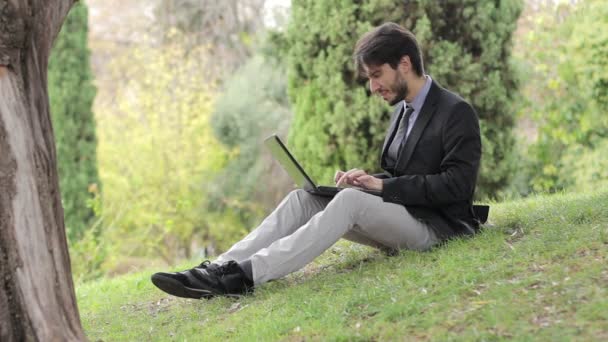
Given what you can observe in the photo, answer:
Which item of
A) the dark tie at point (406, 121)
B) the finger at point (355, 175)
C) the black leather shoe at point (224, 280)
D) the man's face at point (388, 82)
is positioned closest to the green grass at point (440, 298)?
the black leather shoe at point (224, 280)

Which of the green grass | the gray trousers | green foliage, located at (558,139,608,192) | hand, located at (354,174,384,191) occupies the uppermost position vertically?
hand, located at (354,174,384,191)

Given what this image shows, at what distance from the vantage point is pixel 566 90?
10742mm

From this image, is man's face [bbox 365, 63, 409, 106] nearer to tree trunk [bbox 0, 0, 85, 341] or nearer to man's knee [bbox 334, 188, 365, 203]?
man's knee [bbox 334, 188, 365, 203]

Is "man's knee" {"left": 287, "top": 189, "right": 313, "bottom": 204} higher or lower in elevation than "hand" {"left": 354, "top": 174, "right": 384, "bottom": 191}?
lower

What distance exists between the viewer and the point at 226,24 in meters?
19.8

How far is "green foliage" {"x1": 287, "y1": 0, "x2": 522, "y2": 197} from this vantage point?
8422mm

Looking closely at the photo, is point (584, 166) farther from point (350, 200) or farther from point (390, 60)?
point (350, 200)

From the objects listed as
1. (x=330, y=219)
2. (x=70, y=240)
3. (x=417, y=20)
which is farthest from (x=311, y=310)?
(x=70, y=240)

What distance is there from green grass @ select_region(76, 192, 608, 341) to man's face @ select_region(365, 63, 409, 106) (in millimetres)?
929

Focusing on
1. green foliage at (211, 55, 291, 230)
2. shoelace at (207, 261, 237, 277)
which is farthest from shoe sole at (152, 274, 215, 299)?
green foliage at (211, 55, 291, 230)

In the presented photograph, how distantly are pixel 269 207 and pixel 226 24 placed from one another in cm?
631

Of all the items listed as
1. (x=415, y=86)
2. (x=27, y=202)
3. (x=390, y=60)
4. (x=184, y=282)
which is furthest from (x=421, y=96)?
(x=27, y=202)

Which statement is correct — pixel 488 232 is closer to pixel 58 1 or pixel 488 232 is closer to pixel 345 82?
pixel 58 1

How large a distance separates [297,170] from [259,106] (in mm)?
10746
